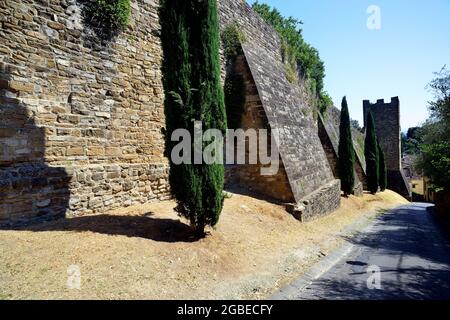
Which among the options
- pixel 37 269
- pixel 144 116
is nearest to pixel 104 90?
pixel 144 116

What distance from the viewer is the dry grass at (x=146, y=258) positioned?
363cm

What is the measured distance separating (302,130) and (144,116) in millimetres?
6902

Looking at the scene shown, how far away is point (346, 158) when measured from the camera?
16.4 meters

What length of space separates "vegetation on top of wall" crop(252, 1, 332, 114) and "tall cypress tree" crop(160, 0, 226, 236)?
369 inches

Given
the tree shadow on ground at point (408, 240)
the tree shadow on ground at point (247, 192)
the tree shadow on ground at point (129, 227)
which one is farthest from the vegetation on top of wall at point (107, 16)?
the tree shadow on ground at point (408, 240)

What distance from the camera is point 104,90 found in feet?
21.0

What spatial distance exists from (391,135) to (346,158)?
1933cm

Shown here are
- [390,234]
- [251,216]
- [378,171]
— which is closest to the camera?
[251,216]

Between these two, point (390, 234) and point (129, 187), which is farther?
point (390, 234)

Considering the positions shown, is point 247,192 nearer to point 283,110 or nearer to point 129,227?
point 283,110

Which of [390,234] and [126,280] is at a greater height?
[126,280]

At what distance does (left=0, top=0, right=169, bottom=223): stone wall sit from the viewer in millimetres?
4969

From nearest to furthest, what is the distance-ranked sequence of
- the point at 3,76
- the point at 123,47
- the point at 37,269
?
the point at 37,269 < the point at 3,76 < the point at 123,47
